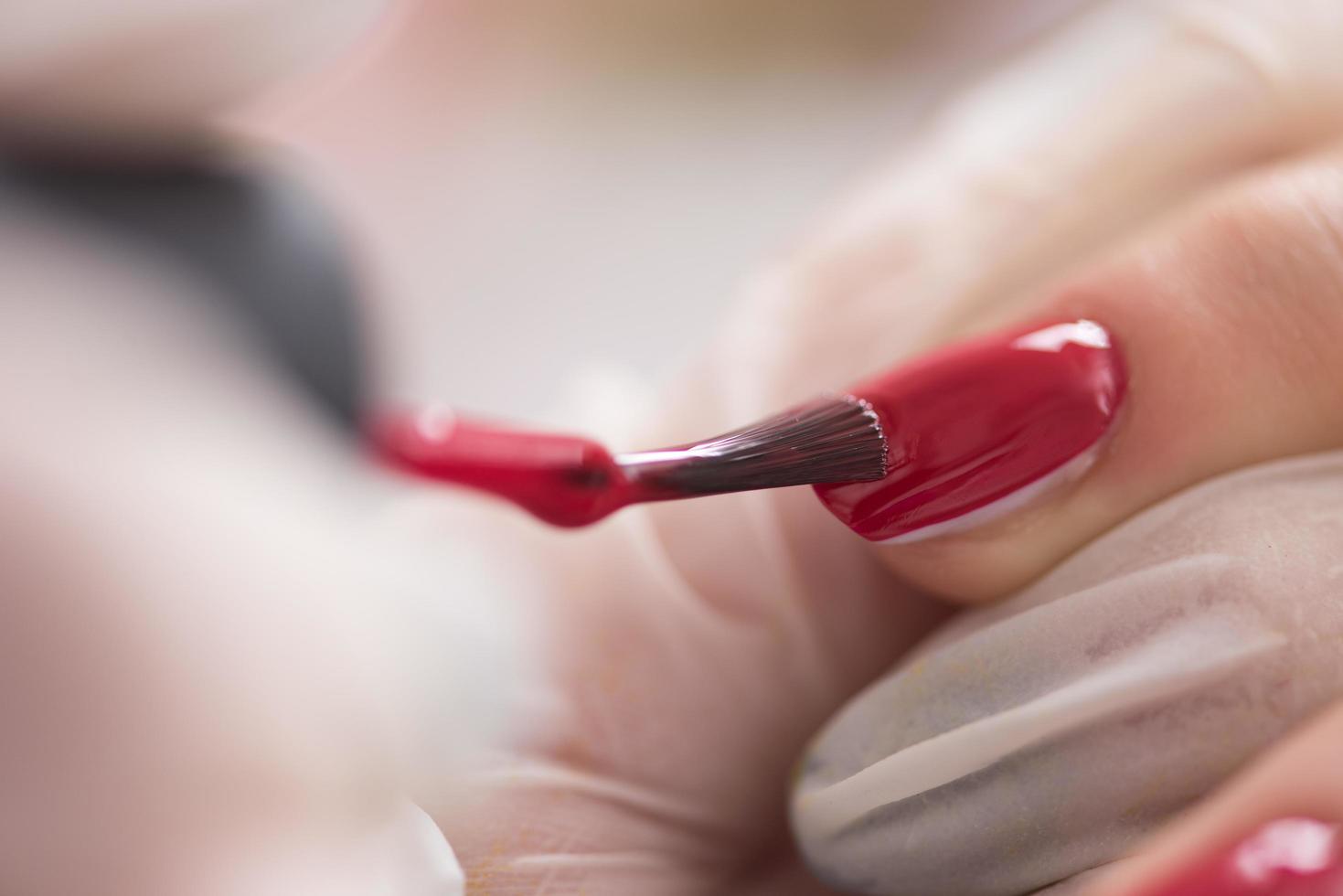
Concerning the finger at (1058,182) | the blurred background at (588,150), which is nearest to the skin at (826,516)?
the finger at (1058,182)

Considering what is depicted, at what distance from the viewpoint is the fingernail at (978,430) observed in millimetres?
276

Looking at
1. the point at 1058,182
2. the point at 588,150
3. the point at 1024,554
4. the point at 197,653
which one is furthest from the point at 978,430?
the point at 588,150

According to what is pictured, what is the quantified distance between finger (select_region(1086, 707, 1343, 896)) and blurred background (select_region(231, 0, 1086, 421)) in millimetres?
609

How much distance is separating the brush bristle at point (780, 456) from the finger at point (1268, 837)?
107mm

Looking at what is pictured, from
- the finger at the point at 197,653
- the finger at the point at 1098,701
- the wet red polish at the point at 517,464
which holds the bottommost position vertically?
the finger at the point at 197,653

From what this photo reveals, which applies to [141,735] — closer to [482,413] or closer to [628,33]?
[482,413]

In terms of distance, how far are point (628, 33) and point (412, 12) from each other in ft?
0.89

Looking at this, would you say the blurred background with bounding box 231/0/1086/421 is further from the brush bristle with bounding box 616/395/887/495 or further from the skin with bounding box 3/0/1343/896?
the brush bristle with bounding box 616/395/887/495

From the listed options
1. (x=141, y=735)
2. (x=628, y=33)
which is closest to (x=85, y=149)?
(x=141, y=735)

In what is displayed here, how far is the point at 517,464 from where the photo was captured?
313mm

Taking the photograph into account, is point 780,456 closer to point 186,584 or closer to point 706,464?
point 706,464

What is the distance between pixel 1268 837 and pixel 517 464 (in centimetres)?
21

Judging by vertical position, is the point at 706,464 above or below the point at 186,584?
above

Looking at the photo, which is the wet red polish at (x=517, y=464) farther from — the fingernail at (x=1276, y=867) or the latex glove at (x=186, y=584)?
the fingernail at (x=1276, y=867)
